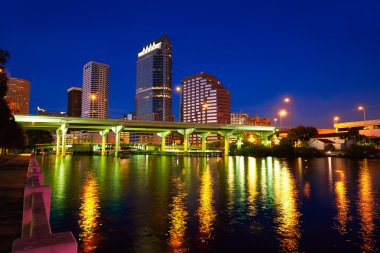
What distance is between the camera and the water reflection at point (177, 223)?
12.4 m

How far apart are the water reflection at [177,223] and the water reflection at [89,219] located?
10.7 ft

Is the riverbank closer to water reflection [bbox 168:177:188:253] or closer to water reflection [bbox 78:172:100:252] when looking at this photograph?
water reflection [bbox 78:172:100:252]

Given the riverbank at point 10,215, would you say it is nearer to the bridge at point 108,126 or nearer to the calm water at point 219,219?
the calm water at point 219,219

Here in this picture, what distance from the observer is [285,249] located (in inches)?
475

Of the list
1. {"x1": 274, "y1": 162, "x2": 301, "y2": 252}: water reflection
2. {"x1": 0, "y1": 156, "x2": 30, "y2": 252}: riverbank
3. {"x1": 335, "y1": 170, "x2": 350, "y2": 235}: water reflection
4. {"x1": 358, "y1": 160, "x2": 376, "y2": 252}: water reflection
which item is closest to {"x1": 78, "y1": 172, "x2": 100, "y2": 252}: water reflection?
{"x1": 0, "y1": 156, "x2": 30, "y2": 252}: riverbank

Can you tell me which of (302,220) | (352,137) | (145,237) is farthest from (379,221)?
(352,137)

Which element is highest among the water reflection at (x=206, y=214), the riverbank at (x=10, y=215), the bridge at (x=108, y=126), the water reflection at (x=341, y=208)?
the bridge at (x=108, y=126)

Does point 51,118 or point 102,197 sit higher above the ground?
point 51,118

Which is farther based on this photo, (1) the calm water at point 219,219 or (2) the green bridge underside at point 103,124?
(2) the green bridge underside at point 103,124

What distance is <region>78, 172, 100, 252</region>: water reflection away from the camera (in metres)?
12.5

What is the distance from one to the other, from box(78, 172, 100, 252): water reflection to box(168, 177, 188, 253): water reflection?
326 cm

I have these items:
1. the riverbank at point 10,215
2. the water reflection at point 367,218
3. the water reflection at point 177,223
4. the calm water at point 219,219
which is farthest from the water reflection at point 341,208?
the riverbank at point 10,215

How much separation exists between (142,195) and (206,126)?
107m

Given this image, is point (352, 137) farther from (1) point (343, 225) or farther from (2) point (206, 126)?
(1) point (343, 225)
